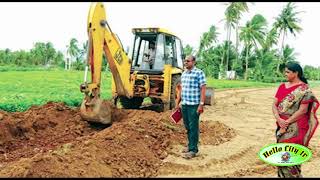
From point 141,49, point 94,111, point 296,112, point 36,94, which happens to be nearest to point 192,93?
point 296,112

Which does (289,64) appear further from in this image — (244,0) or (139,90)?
(244,0)

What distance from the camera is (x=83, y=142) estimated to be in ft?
21.7

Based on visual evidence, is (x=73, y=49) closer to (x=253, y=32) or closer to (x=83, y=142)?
(x=253, y=32)

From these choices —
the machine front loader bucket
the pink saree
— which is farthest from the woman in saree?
the machine front loader bucket

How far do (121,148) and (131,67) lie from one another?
5558 millimetres

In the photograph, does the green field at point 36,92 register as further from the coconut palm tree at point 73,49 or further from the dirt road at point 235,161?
the coconut palm tree at point 73,49

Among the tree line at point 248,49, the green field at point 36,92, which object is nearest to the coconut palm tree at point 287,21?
the tree line at point 248,49

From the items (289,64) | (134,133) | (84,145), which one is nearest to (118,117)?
(134,133)

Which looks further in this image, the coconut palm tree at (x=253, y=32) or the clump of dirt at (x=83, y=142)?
the coconut palm tree at (x=253, y=32)

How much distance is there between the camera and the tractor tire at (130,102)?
12539 mm

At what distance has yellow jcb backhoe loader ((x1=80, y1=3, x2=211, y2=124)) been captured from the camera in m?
8.70

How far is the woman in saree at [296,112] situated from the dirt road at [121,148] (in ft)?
4.52

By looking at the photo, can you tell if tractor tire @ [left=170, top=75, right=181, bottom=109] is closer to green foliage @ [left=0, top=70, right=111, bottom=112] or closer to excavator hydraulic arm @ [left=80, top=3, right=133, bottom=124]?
excavator hydraulic arm @ [left=80, top=3, right=133, bottom=124]

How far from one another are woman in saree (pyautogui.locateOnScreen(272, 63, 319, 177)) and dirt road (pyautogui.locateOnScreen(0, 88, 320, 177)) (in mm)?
1379
